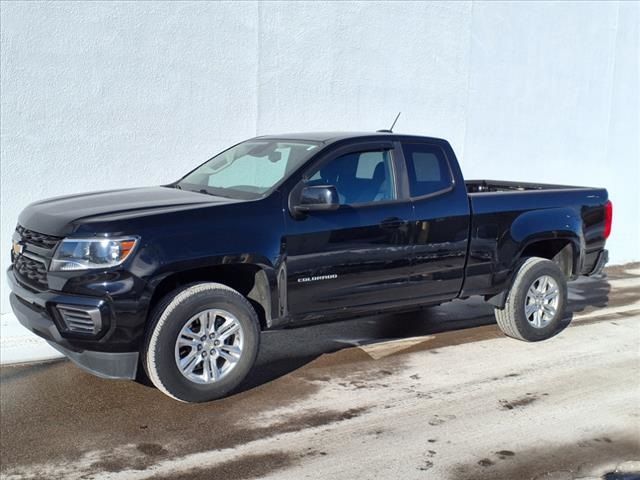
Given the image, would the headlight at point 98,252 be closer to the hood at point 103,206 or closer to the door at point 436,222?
the hood at point 103,206

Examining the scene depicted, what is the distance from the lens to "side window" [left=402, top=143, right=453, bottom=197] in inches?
230

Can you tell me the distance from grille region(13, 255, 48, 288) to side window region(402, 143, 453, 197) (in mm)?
2891

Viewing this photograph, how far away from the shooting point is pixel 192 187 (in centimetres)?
587

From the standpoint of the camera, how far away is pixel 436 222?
5.80m

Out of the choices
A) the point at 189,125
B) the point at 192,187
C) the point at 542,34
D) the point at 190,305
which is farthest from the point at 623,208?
the point at 190,305

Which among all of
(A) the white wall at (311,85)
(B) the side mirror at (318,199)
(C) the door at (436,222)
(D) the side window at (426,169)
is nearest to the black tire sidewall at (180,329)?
(B) the side mirror at (318,199)

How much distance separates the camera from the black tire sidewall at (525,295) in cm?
645

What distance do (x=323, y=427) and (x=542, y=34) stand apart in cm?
848

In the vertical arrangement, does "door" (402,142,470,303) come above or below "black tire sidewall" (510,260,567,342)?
above

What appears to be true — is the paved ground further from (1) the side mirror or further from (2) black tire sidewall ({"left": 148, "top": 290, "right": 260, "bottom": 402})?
(1) the side mirror

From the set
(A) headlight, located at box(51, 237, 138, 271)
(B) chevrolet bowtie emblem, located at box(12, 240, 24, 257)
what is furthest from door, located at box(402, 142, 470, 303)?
(B) chevrolet bowtie emblem, located at box(12, 240, 24, 257)

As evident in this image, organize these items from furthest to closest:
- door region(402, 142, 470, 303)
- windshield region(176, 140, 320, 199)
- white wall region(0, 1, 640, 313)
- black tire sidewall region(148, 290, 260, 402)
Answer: white wall region(0, 1, 640, 313) < door region(402, 142, 470, 303) < windshield region(176, 140, 320, 199) < black tire sidewall region(148, 290, 260, 402)

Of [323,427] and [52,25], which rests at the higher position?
[52,25]

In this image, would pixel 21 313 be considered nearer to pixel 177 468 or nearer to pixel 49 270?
pixel 49 270
